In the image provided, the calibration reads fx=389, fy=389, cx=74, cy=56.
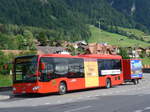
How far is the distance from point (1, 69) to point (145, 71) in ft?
113

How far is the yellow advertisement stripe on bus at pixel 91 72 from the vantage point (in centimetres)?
2845

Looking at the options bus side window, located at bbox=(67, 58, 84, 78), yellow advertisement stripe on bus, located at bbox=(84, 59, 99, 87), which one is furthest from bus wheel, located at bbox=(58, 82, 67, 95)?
yellow advertisement stripe on bus, located at bbox=(84, 59, 99, 87)

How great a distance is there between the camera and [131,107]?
16.4 m

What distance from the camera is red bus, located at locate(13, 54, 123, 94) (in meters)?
23.3

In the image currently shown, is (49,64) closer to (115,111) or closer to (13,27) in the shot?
(115,111)

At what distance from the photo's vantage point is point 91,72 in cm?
2916

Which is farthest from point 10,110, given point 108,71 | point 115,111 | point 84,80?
point 108,71

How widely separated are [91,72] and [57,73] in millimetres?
5050

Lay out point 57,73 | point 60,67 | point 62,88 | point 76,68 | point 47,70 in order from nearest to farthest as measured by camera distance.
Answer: point 47,70
point 57,73
point 60,67
point 62,88
point 76,68

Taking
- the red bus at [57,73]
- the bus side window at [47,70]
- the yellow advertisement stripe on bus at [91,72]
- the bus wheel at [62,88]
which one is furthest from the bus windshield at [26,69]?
the yellow advertisement stripe on bus at [91,72]

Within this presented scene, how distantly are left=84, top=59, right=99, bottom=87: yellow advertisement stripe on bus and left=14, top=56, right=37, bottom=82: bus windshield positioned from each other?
5.87 meters

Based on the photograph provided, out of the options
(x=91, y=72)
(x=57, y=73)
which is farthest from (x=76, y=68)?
(x=57, y=73)

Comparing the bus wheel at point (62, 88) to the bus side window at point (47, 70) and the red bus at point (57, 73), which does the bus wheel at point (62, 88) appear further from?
the bus side window at point (47, 70)

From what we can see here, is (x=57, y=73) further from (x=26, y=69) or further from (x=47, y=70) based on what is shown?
(x=26, y=69)
